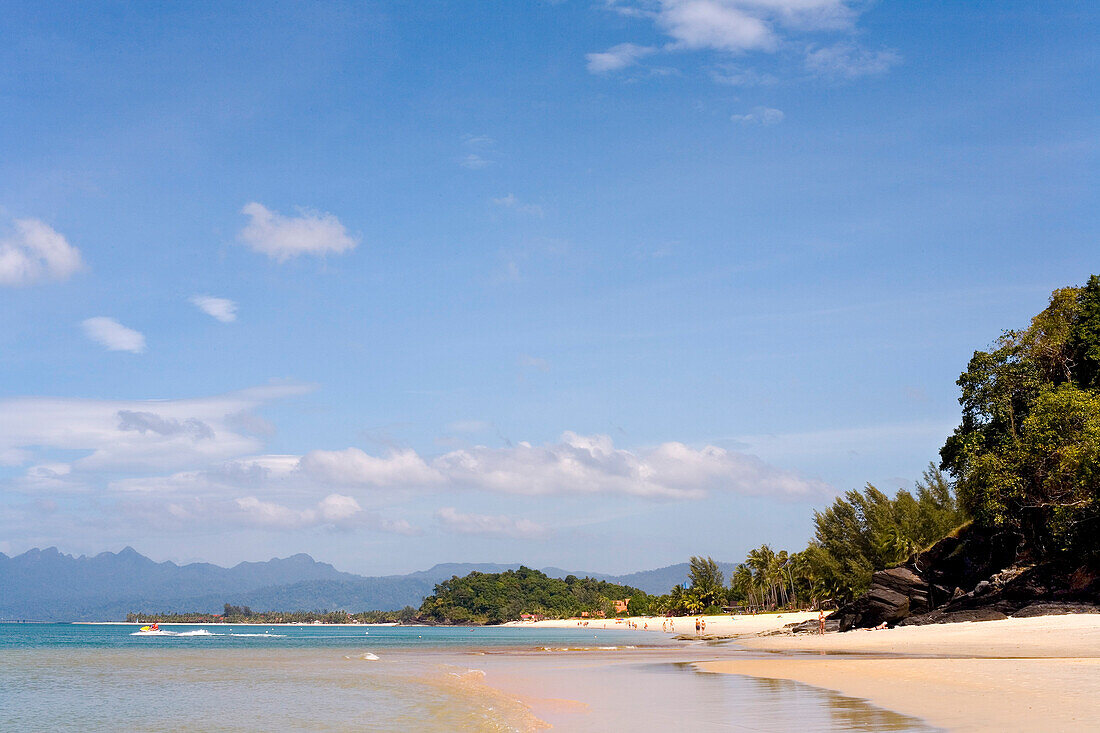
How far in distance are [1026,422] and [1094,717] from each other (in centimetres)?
2727

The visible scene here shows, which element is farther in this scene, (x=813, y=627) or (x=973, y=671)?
(x=813, y=627)

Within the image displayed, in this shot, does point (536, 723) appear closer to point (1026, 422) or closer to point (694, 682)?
point (694, 682)

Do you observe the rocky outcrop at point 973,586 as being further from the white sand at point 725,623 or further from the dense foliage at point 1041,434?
the white sand at point 725,623

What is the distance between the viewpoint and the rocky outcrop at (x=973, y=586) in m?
36.5

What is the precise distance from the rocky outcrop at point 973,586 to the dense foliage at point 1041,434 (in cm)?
141

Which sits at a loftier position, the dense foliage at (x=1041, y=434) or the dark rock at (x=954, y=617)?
the dense foliage at (x=1041, y=434)

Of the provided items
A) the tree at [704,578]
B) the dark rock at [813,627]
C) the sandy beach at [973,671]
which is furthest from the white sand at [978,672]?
the tree at [704,578]

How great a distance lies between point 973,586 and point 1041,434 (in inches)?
447

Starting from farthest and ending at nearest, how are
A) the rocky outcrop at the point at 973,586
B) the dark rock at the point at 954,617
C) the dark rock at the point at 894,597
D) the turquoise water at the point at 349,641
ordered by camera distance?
the turquoise water at the point at 349,641 < the dark rock at the point at 894,597 < the dark rock at the point at 954,617 < the rocky outcrop at the point at 973,586

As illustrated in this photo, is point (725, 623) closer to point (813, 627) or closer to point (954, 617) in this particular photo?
point (813, 627)

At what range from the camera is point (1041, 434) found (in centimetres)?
3638

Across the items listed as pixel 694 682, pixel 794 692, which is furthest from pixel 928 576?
pixel 794 692

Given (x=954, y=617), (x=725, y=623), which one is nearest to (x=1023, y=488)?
(x=954, y=617)

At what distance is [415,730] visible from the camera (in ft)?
57.3
